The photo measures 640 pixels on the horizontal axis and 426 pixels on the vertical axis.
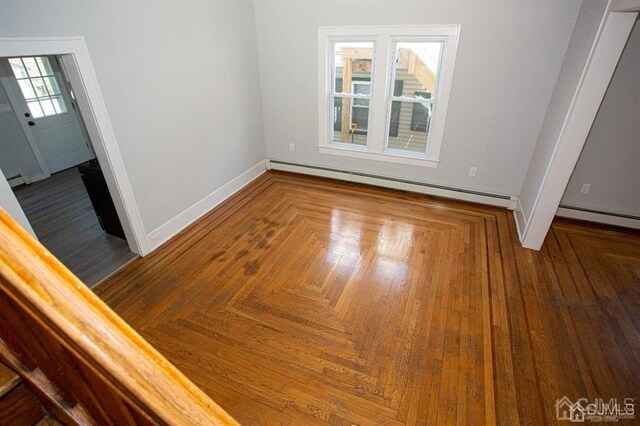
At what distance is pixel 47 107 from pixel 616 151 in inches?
309

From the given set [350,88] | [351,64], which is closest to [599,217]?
[350,88]

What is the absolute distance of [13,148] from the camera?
4.41 meters

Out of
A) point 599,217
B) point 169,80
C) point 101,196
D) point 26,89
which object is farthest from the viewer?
point 26,89

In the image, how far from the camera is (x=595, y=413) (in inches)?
70.3

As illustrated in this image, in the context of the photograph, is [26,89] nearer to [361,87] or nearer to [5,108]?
[5,108]

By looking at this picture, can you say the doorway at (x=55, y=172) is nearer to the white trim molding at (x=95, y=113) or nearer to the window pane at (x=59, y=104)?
the window pane at (x=59, y=104)

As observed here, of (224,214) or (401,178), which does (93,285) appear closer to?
(224,214)

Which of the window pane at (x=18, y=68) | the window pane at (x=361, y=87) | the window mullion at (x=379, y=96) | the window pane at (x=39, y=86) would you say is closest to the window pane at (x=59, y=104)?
the window pane at (x=39, y=86)

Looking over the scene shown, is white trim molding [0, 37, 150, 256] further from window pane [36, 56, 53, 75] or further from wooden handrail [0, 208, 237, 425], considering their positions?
window pane [36, 56, 53, 75]

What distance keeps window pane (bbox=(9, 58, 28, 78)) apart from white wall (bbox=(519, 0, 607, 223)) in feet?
22.4

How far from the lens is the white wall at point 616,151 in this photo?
9.79 ft

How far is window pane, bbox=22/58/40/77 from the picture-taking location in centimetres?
439

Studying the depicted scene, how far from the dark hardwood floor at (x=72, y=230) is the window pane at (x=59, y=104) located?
3.88ft

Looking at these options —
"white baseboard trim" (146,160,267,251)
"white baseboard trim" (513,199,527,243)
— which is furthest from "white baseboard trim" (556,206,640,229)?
"white baseboard trim" (146,160,267,251)
